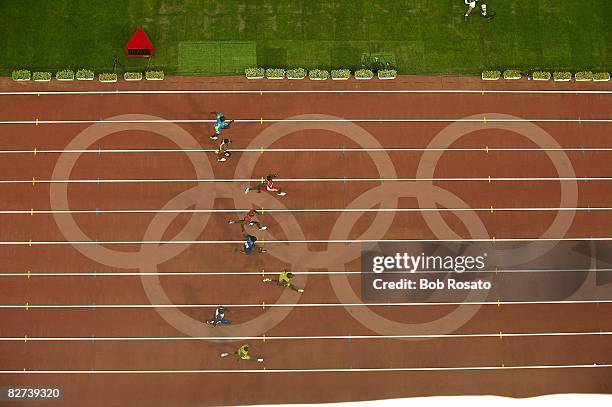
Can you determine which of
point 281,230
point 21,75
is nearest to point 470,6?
point 281,230

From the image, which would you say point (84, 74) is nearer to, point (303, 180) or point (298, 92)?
point (298, 92)

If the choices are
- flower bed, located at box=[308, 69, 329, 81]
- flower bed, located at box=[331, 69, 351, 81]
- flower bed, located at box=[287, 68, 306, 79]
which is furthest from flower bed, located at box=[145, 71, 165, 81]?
flower bed, located at box=[331, 69, 351, 81]

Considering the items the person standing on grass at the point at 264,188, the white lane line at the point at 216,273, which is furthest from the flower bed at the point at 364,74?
the white lane line at the point at 216,273

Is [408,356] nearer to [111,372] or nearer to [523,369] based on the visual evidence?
[523,369]

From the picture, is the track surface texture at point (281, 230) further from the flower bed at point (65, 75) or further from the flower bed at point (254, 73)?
Result: the flower bed at point (65, 75)

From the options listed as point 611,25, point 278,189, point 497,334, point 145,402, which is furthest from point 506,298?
point 145,402

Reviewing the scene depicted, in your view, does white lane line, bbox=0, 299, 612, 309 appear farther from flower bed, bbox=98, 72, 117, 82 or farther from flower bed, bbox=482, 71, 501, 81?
flower bed, bbox=482, 71, 501, 81
